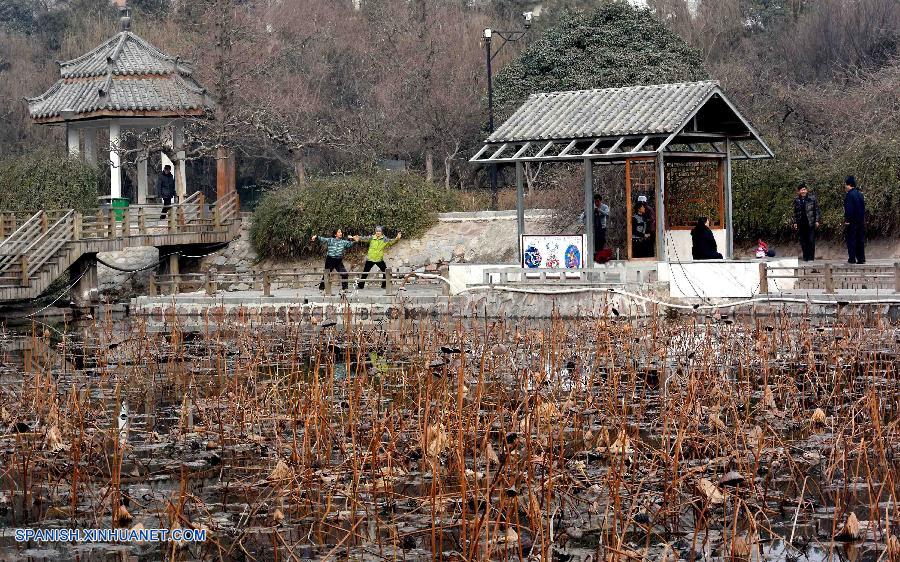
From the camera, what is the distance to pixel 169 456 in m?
10.4

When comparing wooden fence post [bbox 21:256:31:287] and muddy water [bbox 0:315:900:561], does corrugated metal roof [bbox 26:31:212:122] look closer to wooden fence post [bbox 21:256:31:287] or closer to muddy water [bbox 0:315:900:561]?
wooden fence post [bbox 21:256:31:287]

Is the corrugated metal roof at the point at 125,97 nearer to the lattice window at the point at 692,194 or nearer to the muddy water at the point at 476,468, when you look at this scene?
the lattice window at the point at 692,194

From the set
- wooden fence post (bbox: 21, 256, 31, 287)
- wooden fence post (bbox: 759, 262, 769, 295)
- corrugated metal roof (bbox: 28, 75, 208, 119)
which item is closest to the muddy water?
wooden fence post (bbox: 759, 262, 769, 295)

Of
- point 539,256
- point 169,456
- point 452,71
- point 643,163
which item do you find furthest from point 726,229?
point 452,71

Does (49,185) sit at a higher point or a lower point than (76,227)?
higher

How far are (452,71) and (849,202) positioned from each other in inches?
843

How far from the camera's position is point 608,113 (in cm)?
2280

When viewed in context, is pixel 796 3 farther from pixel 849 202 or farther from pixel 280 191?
pixel 849 202

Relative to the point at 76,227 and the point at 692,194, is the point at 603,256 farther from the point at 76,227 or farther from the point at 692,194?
the point at 76,227

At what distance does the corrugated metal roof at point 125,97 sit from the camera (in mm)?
32094

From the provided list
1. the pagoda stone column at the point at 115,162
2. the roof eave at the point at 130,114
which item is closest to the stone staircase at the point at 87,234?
the pagoda stone column at the point at 115,162

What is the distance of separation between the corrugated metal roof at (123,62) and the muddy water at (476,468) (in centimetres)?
2066

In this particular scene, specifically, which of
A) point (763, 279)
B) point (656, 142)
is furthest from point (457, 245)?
point (763, 279)

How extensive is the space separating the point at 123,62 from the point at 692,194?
1587 cm
